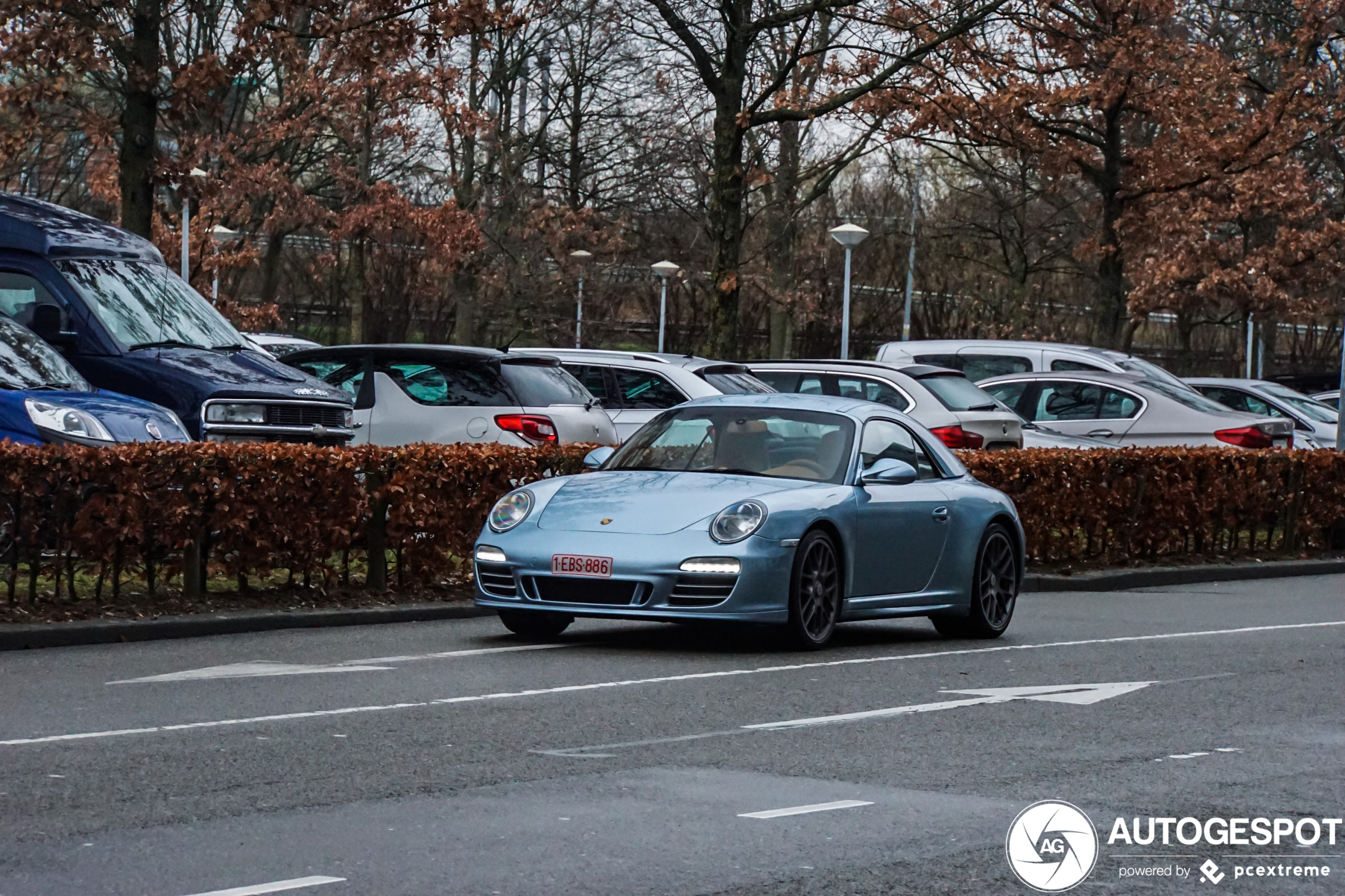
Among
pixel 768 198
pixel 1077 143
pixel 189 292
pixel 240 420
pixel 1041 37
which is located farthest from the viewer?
pixel 768 198

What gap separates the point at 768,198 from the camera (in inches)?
2029

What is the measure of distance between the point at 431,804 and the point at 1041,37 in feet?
88.3

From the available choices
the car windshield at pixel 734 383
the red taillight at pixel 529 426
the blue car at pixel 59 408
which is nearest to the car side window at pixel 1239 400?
the car windshield at pixel 734 383

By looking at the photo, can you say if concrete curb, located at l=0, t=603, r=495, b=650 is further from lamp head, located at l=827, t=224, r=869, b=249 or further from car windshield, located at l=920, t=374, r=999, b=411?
lamp head, located at l=827, t=224, r=869, b=249

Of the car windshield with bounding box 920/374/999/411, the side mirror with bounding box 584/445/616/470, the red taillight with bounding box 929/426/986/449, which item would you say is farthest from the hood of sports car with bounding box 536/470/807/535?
the car windshield with bounding box 920/374/999/411

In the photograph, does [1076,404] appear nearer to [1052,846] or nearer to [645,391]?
[645,391]

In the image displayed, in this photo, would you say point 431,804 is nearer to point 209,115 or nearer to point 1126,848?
point 1126,848

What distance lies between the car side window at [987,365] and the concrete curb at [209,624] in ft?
42.7

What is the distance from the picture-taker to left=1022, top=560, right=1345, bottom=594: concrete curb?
18.9 meters

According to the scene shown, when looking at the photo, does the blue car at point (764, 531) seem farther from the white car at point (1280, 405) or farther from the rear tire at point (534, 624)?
the white car at point (1280, 405)

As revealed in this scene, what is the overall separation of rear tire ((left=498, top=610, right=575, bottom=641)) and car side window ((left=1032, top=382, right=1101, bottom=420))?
41.3 ft

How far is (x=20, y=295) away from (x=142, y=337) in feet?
3.62

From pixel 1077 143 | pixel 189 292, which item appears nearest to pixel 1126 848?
pixel 189 292

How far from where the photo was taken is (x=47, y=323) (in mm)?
16906
